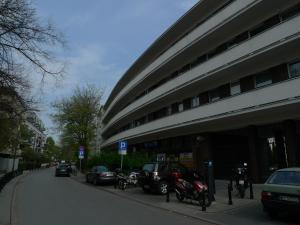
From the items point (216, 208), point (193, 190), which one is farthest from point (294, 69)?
point (216, 208)

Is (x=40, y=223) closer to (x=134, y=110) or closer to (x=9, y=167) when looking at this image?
(x=134, y=110)

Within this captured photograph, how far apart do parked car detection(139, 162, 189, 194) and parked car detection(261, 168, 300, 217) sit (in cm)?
805

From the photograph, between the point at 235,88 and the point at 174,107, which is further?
the point at 174,107

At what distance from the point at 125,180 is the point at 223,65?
33.1 feet

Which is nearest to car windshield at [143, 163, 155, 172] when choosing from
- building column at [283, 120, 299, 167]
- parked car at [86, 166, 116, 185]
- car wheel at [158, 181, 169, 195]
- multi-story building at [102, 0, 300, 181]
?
car wheel at [158, 181, 169, 195]

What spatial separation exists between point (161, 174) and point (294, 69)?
9606 millimetres

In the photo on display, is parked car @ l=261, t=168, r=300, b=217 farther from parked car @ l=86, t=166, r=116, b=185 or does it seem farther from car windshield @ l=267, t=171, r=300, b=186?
parked car @ l=86, t=166, r=116, b=185

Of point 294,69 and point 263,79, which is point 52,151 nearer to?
point 263,79

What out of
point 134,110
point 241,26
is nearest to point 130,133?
point 134,110

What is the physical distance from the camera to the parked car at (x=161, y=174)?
19203mm

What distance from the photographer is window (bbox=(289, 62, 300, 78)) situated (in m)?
19.4

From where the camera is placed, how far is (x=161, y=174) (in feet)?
63.6

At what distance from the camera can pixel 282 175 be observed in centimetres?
1112

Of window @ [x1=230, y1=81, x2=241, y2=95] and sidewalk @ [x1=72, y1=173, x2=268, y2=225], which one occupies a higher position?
window @ [x1=230, y1=81, x2=241, y2=95]
